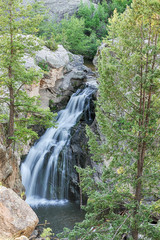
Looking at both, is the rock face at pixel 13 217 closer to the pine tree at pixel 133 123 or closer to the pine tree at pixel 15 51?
the pine tree at pixel 133 123

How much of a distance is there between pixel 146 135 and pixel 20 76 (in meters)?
6.61

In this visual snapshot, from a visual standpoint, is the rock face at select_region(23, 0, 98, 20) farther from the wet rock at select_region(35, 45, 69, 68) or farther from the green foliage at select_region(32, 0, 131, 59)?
the wet rock at select_region(35, 45, 69, 68)

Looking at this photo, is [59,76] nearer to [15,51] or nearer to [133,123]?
[15,51]

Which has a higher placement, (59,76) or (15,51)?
(15,51)

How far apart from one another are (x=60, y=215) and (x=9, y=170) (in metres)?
6.38

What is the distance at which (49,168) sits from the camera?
19141 millimetres

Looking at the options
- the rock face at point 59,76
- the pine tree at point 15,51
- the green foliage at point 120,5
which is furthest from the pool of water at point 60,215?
the green foliage at point 120,5

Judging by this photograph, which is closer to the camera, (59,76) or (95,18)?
(59,76)

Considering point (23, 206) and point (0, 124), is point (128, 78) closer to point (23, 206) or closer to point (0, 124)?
point (23, 206)

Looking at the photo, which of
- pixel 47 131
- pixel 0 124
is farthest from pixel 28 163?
pixel 0 124

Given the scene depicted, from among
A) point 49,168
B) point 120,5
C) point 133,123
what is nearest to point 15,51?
point 133,123

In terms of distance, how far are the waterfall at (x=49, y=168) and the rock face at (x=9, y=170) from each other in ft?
18.0

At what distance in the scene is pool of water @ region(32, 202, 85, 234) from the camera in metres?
14.1

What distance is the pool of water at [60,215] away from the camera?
14148 millimetres
